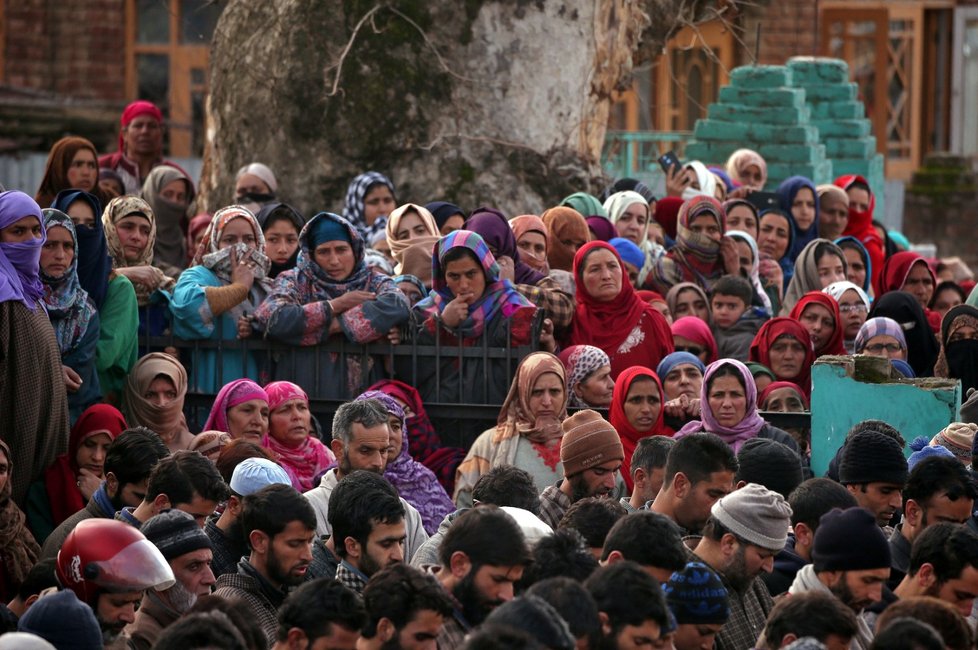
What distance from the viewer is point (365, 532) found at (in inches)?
232

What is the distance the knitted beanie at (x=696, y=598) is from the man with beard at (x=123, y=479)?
200 cm

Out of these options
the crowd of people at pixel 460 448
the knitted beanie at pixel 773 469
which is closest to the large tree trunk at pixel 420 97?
the crowd of people at pixel 460 448

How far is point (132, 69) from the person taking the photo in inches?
837

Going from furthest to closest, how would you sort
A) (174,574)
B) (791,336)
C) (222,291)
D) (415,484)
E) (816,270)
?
(816,270) < (791,336) < (222,291) < (415,484) < (174,574)

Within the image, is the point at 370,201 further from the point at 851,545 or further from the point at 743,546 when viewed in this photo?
the point at 851,545

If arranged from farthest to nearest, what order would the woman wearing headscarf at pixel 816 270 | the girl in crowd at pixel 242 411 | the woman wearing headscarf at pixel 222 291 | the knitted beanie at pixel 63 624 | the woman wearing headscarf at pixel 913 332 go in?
the woman wearing headscarf at pixel 816 270 < the woman wearing headscarf at pixel 913 332 < the woman wearing headscarf at pixel 222 291 < the girl in crowd at pixel 242 411 < the knitted beanie at pixel 63 624

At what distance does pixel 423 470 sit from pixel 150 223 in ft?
6.23

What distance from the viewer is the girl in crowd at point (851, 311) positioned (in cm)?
917

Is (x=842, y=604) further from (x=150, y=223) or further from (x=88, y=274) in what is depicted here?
(x=150, y=223)

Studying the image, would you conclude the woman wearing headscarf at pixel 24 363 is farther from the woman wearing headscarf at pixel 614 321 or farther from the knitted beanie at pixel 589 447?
the woman wearing headscarf at pixel 614 321

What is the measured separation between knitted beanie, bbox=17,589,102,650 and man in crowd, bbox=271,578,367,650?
478 mm

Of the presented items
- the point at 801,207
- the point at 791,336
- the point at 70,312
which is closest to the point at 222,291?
the point at 70,312

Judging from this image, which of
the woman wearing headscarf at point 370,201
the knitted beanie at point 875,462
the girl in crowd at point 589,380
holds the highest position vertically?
the woman wearing headscarf at point 370,201

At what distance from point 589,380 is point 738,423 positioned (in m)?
0.74
